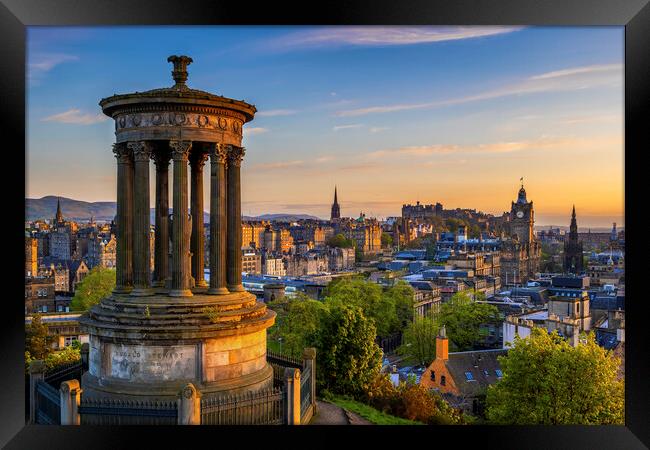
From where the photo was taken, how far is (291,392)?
1172 centimetres

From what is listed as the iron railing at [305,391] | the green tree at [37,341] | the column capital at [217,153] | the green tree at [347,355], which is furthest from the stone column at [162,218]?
the green tree at [37,341]

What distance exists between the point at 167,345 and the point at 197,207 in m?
3.81

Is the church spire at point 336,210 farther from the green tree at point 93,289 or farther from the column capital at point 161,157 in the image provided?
the column capital at point 161,157

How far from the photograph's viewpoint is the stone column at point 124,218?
500 inches

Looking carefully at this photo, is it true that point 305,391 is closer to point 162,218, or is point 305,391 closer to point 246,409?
point 246,409

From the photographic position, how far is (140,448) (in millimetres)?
10062

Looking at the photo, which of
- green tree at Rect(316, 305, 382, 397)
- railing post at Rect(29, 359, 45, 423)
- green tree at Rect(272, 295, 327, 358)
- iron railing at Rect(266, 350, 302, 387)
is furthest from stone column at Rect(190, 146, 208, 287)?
green tree at Rect(272, 295, 327, 358)

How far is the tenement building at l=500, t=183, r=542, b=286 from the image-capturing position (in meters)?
96.6

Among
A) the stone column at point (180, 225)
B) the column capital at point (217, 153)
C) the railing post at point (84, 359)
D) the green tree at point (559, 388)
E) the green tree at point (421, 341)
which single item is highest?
the column capital at point (217, 153)

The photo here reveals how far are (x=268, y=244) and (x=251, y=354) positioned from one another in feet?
341

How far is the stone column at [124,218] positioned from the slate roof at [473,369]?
931 inches

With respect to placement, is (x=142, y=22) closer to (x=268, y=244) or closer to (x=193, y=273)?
(x=193, y=273)

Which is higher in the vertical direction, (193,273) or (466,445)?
(193,273)

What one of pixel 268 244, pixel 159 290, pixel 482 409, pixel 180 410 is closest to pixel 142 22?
pixel 159 290
